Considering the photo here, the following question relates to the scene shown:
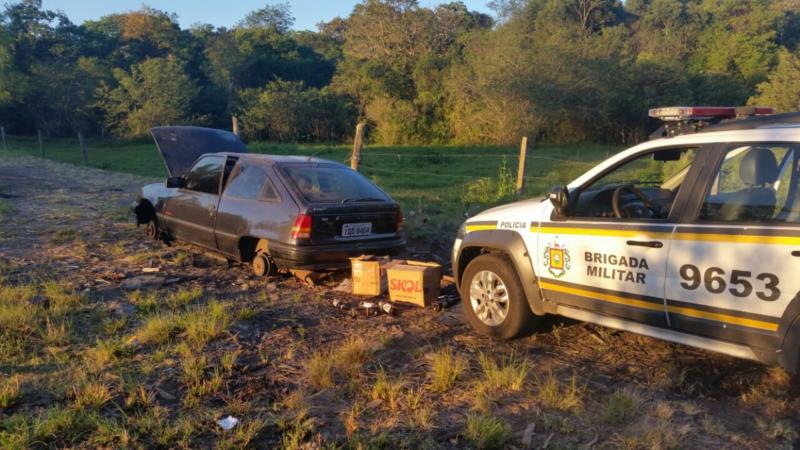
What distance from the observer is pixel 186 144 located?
450 inches

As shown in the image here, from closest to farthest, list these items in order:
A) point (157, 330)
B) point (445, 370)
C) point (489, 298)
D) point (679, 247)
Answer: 1. point (679, 247)
2. point (445, 370)
3. point (157, 330)
4. point (489, 298)

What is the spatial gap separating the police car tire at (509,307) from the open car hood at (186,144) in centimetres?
707

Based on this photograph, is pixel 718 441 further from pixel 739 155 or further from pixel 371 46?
pixel 371 46

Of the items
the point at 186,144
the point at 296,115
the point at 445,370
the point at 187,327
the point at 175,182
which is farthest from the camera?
the point at 296,115

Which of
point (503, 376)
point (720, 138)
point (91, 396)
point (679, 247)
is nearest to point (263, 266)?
point (91, 396)

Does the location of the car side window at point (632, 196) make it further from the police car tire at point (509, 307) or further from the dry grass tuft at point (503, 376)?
the dry grass tuft at point (503, 376)

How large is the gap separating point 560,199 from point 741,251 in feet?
4.36

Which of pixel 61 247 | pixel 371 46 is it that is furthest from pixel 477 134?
pixel 61 247

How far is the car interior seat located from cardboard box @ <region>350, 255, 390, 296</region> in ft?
11.1

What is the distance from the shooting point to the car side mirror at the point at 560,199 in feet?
15.7

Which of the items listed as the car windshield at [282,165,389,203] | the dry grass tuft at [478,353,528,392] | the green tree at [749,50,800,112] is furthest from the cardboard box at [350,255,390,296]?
the green tree at [749,50,800,112]

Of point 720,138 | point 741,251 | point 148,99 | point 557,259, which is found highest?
point 148,99

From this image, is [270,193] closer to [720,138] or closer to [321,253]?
[321,253]

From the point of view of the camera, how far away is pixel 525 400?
414 cm
